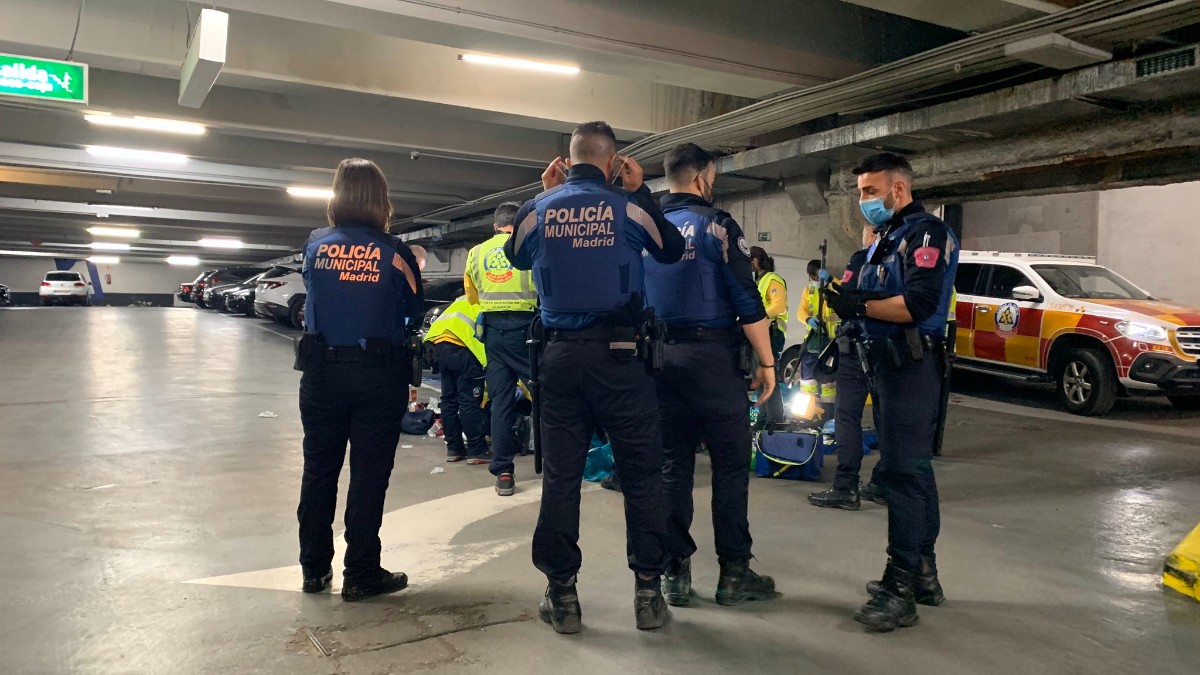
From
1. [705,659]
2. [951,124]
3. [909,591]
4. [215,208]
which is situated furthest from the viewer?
[215,208]

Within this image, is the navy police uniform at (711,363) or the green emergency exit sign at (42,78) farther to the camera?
the green emergency exit sign at (42,78)

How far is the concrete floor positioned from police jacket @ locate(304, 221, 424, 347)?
1229 millimetres

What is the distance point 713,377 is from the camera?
3545 millimetres

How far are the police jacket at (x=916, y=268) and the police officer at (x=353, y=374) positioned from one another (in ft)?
7.18

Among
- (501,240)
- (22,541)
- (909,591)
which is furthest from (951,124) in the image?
(22,541)

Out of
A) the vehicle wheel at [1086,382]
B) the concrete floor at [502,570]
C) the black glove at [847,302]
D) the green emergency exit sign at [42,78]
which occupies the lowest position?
the concrete floor at [502,570]

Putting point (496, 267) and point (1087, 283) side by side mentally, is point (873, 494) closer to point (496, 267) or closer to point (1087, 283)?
point (496, 267)

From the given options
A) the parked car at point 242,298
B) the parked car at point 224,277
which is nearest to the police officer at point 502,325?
the parked car at point 242,298

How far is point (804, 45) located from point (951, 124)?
1.63 metres

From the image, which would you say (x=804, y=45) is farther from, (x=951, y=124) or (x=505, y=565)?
(x=505, y=565)

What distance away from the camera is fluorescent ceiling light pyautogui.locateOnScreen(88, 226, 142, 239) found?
1097 inches

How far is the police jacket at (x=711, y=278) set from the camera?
3.56 m

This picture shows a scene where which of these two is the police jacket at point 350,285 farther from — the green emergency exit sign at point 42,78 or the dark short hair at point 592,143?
the green emergency exit sign at point 42,78

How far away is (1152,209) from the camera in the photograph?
537 inches
